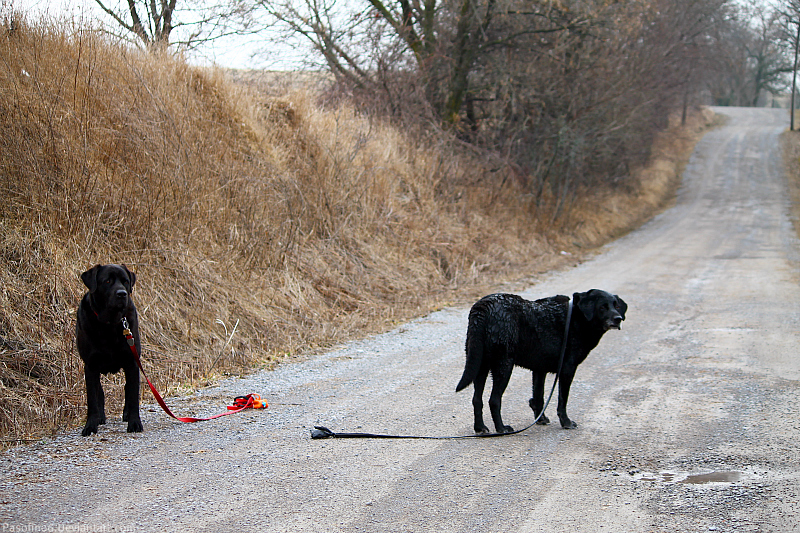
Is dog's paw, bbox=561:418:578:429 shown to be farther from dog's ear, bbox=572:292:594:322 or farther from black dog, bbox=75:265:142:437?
black dog, bbox=75:265:142:437

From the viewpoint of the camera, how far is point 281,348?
26.5ft

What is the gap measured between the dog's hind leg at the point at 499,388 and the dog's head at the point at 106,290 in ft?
9.24

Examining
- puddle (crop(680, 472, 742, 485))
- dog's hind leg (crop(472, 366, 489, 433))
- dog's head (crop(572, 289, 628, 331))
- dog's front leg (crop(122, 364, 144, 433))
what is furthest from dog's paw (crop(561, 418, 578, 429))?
dog's front leg (crop(122, 364, 144, 433))

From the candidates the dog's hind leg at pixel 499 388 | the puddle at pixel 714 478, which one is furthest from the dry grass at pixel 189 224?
the puddle at pixel 714 478

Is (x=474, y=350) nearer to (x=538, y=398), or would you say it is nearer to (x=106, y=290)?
(x=538, y=398)

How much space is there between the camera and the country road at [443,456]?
12.0ft

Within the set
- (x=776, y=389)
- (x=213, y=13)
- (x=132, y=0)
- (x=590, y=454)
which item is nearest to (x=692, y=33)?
(x=213, y=13)

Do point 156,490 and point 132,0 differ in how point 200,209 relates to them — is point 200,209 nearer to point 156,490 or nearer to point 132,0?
point 132,0

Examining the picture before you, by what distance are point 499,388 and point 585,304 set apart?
3.08ft

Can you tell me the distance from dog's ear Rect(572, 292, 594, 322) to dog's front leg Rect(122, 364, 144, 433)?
11.2ft

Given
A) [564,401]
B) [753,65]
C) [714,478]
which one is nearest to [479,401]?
[564,401]

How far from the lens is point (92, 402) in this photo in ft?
16.3

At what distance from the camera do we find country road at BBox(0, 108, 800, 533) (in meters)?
3.65

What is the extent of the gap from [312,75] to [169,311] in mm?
13318
